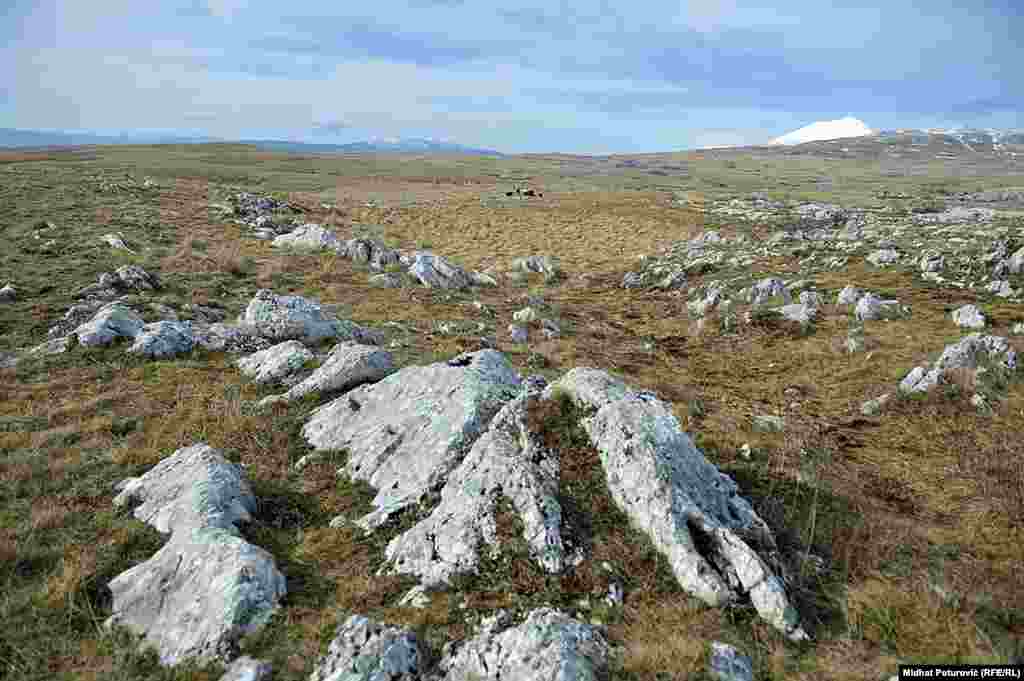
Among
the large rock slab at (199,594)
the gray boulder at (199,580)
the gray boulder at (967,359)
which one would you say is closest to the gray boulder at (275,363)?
the gray boulder at (199,580)

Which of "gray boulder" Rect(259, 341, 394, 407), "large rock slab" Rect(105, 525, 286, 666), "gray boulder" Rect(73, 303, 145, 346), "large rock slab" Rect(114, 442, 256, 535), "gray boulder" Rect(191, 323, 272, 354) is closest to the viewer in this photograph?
"large rock slab" Rect(105, 525, 286, 666)

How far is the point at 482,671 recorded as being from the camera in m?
6.27

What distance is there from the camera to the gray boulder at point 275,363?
15203 millimetres

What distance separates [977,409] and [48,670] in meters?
20.4

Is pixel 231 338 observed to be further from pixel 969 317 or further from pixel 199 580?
pixel 969 317

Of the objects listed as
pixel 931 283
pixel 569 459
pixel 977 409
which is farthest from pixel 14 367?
pixel 931 283

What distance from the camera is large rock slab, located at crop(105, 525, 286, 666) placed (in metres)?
6.73

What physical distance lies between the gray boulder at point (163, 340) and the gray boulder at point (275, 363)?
2.25 metres

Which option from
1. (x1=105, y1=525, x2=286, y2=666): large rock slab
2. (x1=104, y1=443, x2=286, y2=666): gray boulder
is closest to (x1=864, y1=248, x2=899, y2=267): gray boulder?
(x1=104, y1=443, x2=286, y2=666): gray boulder

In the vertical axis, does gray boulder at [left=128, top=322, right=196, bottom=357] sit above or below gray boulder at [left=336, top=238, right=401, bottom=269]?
below

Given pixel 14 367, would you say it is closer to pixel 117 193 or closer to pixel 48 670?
pixel 48 670

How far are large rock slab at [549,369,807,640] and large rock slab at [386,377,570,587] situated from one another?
3.78ft

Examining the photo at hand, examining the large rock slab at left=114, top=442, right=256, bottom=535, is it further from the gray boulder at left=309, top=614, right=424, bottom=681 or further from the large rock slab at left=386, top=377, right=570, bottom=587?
the gray boulder at left=309, top=614, right=424, bottom=681

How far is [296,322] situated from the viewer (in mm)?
18344
